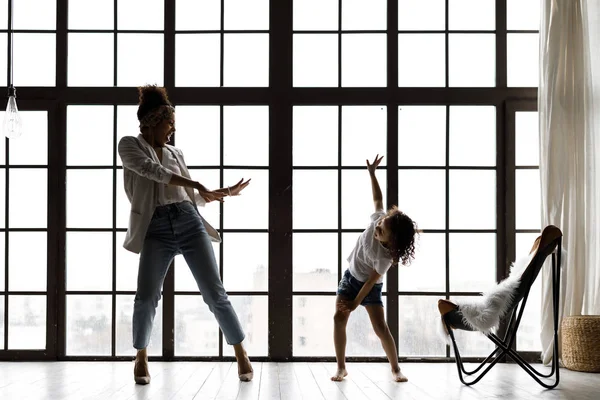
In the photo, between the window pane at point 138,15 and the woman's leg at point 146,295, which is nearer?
the woman's leg at point 146,295

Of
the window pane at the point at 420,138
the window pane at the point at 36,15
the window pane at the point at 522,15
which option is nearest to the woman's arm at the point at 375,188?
the window pane at the point at 420,138

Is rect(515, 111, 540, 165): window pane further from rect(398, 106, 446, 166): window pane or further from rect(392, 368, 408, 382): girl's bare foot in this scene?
rect(392, 368, 408, 382): girl's bare foot

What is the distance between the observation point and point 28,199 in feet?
13.9

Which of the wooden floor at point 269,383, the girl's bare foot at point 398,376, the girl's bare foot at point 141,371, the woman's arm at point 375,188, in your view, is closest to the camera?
the wooden floor at point 269,383

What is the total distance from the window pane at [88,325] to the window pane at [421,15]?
2.54 m

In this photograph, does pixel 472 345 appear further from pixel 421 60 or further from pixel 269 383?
pixel 421 60

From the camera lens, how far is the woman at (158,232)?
3.39m

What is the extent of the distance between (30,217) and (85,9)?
1348mm

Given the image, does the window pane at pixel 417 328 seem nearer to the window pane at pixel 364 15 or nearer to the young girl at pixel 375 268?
the young girl at pixel 375 268

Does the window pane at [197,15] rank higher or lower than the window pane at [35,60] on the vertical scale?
higher

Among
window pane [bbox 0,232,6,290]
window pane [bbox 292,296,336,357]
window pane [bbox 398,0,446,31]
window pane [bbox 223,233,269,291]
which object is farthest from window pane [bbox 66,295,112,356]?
window pane [bbox 398,0,446,31]

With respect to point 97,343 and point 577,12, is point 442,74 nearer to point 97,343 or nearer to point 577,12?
point 577,12

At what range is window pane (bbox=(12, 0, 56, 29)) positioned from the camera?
4.28 m

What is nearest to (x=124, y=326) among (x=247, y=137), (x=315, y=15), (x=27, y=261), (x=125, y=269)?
(x=125, y=269)
